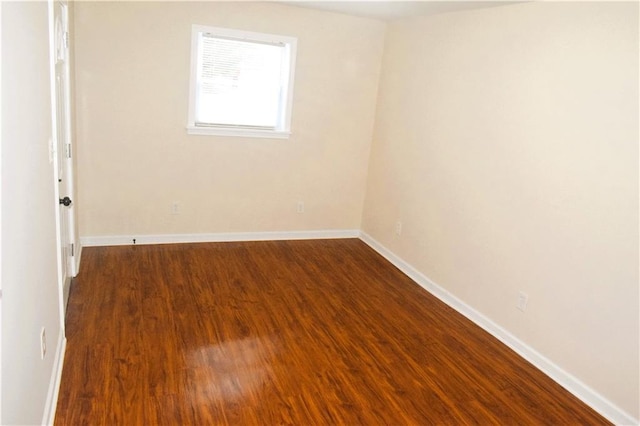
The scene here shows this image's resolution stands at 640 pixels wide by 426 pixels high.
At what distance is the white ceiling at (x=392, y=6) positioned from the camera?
3.61m

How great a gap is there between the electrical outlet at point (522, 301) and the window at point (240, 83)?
105 inches

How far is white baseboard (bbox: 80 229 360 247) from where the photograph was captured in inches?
176

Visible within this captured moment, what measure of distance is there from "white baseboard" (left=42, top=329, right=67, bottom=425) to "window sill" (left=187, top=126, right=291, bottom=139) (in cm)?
230

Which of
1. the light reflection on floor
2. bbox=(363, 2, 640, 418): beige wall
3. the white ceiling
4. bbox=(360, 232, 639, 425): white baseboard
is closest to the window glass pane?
the white ceiling

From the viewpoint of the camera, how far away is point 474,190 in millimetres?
3684

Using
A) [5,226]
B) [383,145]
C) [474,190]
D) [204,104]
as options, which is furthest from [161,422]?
[383,145]

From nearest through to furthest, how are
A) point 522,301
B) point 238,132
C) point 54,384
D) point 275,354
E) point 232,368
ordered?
point 54,384 < point 232,368 < point 275,354 < point 522,301 < point 238,132

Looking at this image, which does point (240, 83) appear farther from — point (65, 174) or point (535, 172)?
point (535, 172)

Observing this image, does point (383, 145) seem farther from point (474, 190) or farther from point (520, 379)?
point (520, 379)

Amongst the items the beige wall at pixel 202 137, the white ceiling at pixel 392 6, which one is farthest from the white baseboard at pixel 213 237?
the white ceiling at pixel 392 6

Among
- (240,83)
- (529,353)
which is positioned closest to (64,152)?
(240,83)

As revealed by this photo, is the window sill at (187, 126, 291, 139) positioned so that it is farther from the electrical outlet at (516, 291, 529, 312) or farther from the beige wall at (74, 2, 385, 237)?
the electrical outlet at (516, 291, 529, 312)

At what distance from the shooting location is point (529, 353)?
317 centimetres

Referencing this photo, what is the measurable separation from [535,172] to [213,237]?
306 cm
